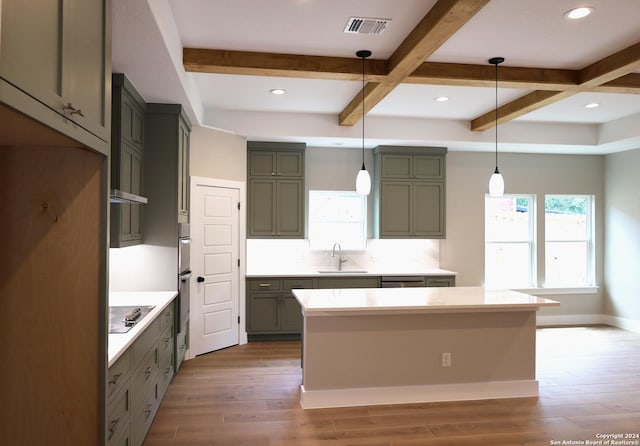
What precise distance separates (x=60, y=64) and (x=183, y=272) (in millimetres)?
3067

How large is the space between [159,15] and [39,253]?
1.54 metres

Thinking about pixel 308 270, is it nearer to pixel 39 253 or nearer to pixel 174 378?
pixel 174 378

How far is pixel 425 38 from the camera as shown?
9.74 feet

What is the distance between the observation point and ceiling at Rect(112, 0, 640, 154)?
112 inches

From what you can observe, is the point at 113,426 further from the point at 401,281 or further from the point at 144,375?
the point at 401,281

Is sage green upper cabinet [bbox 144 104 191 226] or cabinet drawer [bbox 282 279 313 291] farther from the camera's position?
cabinet drawer [bbox 282 279 313 291]

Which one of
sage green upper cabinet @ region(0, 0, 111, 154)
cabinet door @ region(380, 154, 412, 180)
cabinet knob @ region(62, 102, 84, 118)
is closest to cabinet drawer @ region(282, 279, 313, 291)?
cabinet door @ region(380, 154, 412, 180)

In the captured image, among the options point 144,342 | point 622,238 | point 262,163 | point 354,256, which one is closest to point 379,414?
point 144,342

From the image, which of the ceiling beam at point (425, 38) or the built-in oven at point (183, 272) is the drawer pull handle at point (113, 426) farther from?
the ceiling beam at point (425, 38)

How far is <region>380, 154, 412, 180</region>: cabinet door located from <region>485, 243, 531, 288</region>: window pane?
1799 mm

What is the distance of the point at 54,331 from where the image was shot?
1.69m

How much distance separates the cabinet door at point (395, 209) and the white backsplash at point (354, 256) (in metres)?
0.36

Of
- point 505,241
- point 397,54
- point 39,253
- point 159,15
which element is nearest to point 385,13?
point 397,54

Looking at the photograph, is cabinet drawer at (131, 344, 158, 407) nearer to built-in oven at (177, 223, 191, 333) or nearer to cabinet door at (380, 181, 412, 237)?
built-in oven at (177, 223, 191, 333)
